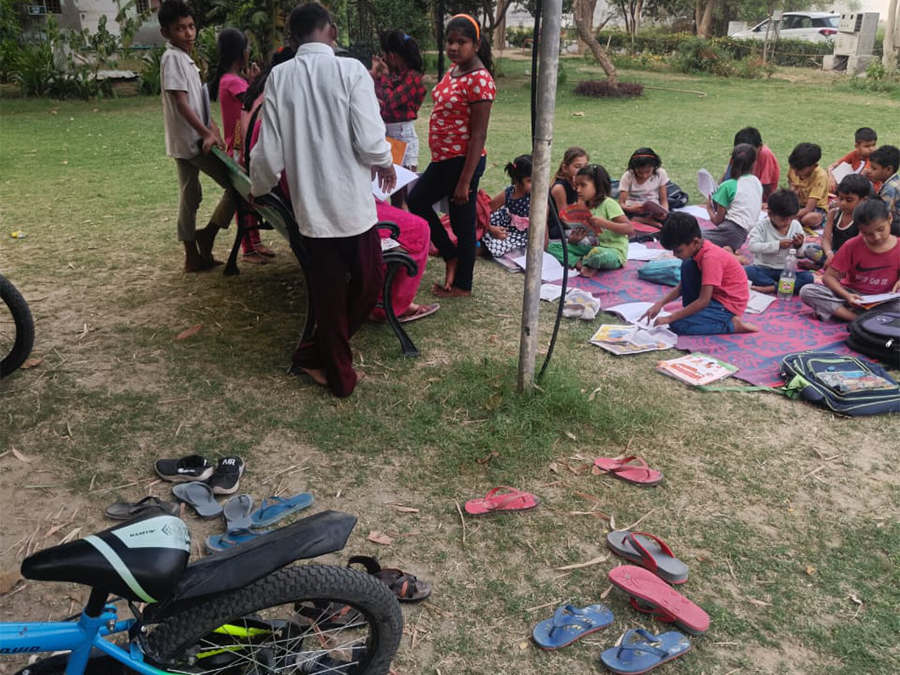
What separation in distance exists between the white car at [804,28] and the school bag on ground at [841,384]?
89.7 ft

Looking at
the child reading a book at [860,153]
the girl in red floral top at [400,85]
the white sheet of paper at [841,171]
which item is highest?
the girl in red floral top at [400,85]

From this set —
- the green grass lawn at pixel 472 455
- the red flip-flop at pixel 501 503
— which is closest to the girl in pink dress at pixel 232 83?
the green grass lawn at pixel 472 455

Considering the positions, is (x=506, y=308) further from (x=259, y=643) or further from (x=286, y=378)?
(x=259, y=643)

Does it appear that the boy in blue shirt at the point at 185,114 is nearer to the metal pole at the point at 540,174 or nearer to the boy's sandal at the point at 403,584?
the metal pole at the point at 540,174

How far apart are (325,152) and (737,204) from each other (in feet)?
13.9

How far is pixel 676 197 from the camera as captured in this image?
780 cm

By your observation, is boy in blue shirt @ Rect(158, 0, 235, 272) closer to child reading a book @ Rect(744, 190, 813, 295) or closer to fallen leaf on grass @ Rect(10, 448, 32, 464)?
fallen leaf on grass @ Rect(10, 448, 32, 464)

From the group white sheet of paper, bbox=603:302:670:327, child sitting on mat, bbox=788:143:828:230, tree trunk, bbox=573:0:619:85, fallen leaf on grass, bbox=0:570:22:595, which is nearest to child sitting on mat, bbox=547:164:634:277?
white sheet of paper, bbox=603:302:670:327

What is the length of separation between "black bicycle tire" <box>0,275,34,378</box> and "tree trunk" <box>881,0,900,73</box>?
22.4 meters

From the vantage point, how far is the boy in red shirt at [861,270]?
4.73 metres

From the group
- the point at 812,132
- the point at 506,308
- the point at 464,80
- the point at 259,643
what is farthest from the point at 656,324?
the point at 812,132

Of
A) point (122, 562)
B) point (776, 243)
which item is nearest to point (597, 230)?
point (776, 243)

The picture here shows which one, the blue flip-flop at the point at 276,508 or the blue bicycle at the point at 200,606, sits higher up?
the blue bicycle at the point at 200,606

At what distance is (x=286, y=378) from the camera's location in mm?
4074
